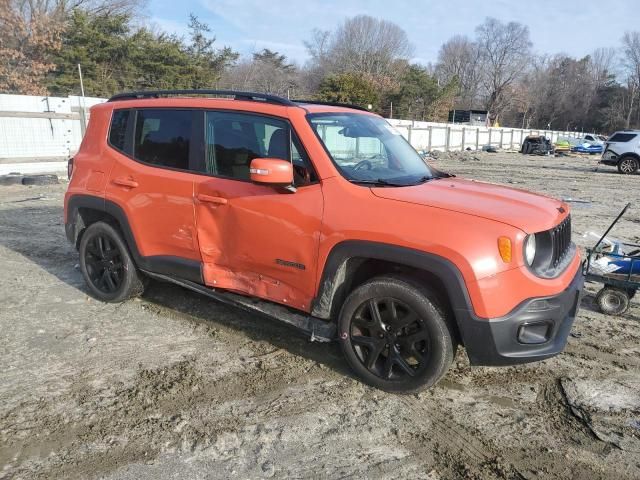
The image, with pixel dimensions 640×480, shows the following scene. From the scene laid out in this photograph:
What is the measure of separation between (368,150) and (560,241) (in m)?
1.55

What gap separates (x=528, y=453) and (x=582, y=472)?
275 mm

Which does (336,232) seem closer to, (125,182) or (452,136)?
(125,182)

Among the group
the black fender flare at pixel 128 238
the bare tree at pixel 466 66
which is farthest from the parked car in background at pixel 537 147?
the bare tree at pixel 466 66

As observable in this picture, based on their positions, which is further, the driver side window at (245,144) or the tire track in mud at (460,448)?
the driver side window at (245,144)

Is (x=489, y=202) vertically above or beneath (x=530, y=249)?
above

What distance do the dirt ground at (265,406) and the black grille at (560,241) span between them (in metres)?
0.91

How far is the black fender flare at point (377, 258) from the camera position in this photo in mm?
2980

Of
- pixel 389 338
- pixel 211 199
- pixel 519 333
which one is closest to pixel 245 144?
pixel 211 199

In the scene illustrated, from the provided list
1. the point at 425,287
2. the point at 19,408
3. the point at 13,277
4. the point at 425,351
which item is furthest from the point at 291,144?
the point at 13,277

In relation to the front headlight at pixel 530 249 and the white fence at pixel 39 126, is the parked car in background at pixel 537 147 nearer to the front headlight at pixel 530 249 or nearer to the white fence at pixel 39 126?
the white fence at pixel 39 126

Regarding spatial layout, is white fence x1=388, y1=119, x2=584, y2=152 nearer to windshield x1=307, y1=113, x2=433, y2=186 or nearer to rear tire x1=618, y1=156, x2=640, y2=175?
rear tire x1=618, y1=156, x2=640, y2=175

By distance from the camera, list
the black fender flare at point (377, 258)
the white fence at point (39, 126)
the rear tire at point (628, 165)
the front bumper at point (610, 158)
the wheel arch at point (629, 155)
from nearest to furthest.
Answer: the black fender flare at point (377, 258) < the white fence at point (39, 126) < the wheel arch at point (629, 155) < the rear tire at point (628, 165) < the front bumper at point (610, 158)

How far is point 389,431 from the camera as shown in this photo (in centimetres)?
305

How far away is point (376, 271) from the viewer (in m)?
3.54
